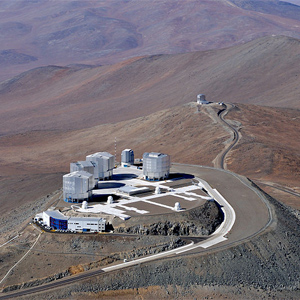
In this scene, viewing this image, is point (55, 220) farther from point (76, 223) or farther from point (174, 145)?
point (174, 145)

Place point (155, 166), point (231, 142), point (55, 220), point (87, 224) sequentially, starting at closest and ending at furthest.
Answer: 1. point (87, 224)
2. point (55, 220)
3. point (155, 166)
4. point (231, 142)

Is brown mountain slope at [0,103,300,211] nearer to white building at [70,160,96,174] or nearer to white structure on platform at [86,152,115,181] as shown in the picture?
white structure on platform at [86,152,115,181]

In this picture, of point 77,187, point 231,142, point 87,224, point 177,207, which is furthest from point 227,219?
point 231,142

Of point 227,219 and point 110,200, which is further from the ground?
point 110,200

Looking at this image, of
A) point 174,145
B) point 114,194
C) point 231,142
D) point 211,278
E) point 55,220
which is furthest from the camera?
point 174,145

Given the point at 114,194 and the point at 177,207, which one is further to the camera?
the point at 114,194

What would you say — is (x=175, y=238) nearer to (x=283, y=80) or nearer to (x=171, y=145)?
(x=171, y=145)

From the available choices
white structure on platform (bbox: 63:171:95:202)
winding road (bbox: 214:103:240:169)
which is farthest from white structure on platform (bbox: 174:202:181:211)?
winding road (bbox: 214:103:240:169)
